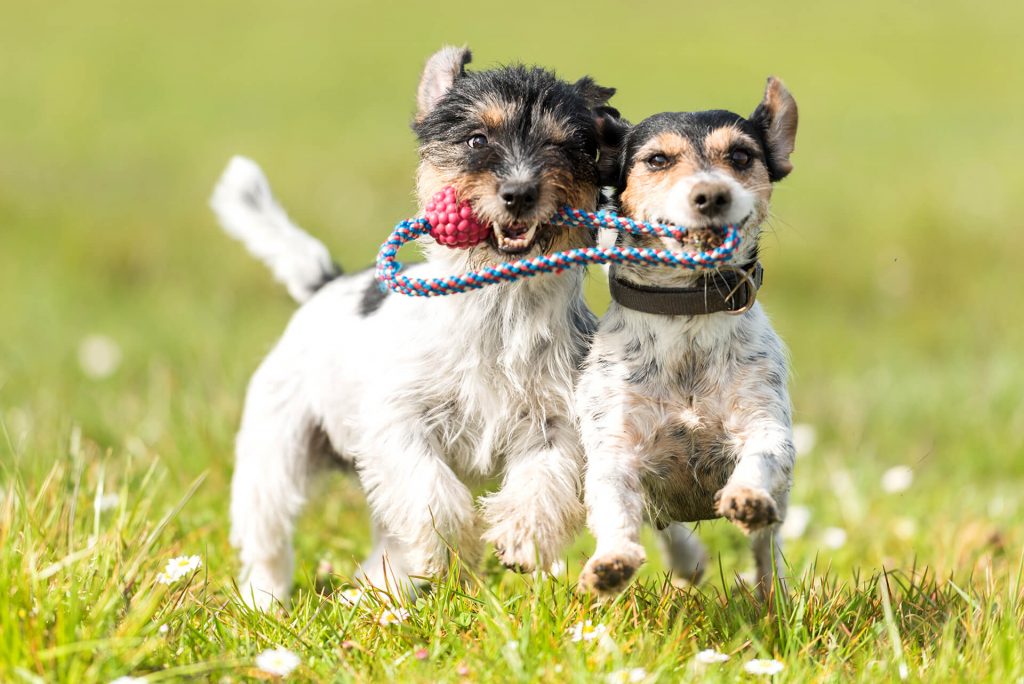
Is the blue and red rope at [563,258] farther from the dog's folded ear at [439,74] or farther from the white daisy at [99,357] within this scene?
the white daisy at [99,357]

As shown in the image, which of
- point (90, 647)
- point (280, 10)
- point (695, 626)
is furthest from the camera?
point (280, 10)

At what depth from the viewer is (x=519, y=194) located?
12.7ft

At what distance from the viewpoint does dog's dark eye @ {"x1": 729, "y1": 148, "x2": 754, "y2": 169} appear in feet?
13.0

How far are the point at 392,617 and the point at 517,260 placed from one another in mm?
1208

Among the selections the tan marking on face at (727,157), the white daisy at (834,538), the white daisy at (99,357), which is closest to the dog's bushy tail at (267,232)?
the tan marking on face at (727,157)

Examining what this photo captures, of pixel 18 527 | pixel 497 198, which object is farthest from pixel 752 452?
pixel 18 527

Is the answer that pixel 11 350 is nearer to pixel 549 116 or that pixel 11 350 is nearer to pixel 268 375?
pixel 268 375

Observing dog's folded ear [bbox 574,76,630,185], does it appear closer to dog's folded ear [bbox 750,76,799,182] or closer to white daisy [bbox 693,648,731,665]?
dog's folded ear [bbox 750,76,799,182]

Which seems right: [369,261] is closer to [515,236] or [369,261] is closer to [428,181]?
[428,181]

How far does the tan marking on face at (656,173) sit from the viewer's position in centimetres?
386

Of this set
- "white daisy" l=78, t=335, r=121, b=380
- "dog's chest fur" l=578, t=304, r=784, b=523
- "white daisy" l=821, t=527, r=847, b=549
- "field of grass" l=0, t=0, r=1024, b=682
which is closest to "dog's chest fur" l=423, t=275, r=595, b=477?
"dog's chest fur" l=578, t=304, r=784, b=523

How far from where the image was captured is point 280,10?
27.0 meters

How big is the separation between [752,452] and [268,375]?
2.56 meters

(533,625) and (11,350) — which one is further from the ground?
(533,625)
